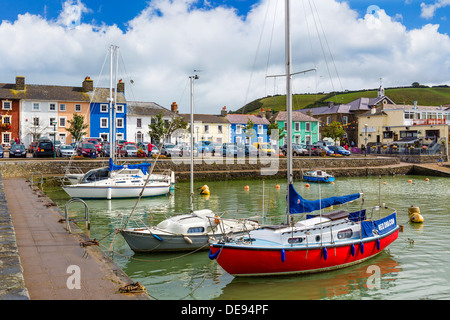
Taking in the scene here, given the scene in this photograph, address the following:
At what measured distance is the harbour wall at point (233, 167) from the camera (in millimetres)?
38750

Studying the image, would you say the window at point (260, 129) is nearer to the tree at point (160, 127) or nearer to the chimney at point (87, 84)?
the tree at point (160, 127)

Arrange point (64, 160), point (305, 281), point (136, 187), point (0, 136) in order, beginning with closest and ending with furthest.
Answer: point (305, 281)
point (136, 187)
point (64, 160)
point (0, 136)

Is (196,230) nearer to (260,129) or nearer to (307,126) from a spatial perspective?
(260,129)

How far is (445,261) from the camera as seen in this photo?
52.3 feet

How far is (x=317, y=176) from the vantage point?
44938 millimetres

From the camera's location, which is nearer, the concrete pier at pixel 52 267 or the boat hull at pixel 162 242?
the concrete pier at pixel 52 267

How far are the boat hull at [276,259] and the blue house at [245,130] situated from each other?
6278cm

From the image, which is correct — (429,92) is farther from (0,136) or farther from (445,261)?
(445,261)

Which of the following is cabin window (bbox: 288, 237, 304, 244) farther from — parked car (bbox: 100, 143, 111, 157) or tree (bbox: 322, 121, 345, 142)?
tree (bbox: 322, 121, 345, 142)

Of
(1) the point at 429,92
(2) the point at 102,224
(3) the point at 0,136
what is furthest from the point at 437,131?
(1) the point at 429,92

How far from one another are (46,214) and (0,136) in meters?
49.0

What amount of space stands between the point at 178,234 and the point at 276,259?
453cm

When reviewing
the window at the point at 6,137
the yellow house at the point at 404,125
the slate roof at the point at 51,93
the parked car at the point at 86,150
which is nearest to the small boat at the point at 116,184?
the parked car at the point at 86,150

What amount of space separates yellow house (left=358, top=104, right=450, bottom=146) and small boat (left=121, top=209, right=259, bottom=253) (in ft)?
188
